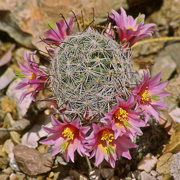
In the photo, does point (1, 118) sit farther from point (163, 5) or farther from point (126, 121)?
point (163, 5)

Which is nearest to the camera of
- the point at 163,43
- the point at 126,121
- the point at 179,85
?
the point at 126,121

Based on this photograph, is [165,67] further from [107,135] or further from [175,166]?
[107,135]

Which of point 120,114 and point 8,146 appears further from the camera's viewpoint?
point 8,146

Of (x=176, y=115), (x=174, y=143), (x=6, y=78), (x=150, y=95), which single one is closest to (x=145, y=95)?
(x=150, y=95)

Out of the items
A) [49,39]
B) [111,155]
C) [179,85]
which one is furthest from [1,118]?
[179,85]

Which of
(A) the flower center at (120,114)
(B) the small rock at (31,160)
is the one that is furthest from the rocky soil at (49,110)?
(A) the flower center at (120,114)

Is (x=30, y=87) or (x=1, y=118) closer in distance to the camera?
(x=30, y=87)

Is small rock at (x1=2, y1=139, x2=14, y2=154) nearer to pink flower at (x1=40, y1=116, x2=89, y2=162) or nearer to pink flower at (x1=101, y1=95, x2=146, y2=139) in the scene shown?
pink flower at (x1=40, y1=116, x2=89, y2=162)

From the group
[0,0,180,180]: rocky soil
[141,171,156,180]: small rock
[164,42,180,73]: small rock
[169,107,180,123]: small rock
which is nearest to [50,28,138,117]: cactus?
[0,0,180,180]: rocky soil
